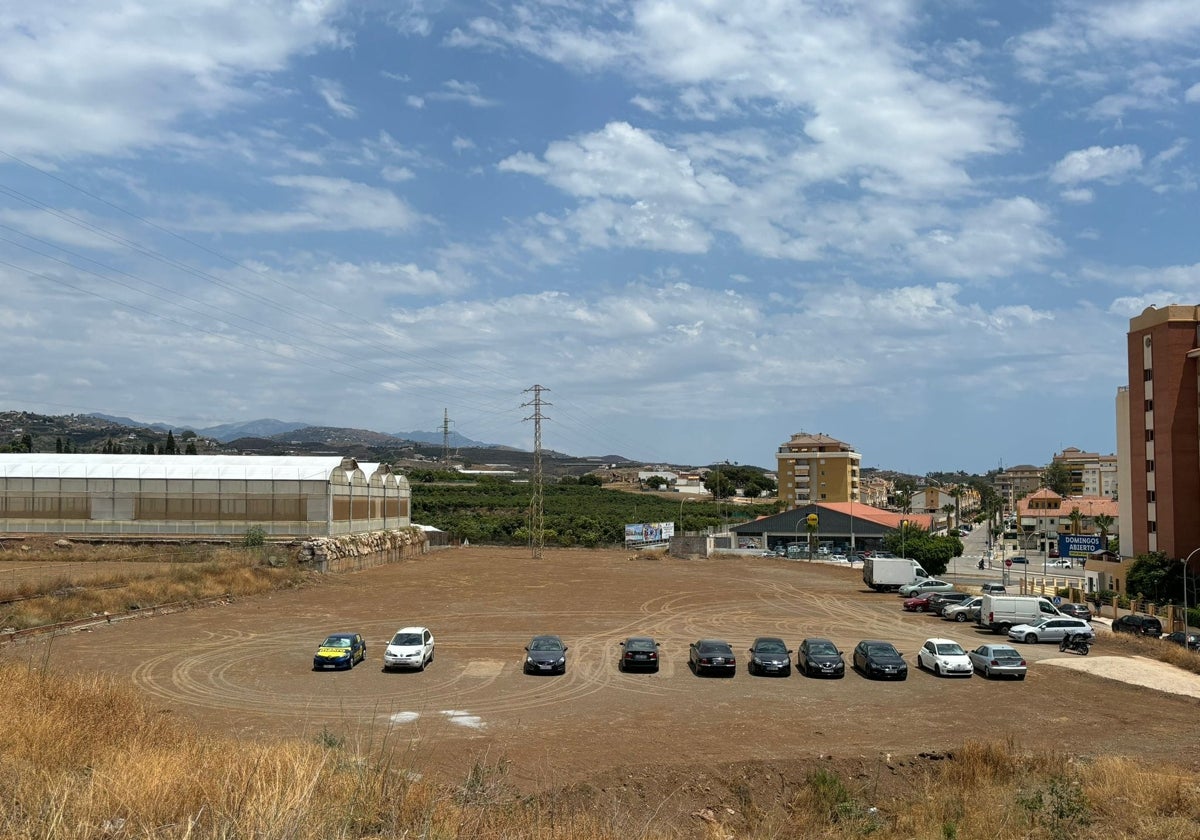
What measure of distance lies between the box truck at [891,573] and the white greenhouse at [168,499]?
138 feet

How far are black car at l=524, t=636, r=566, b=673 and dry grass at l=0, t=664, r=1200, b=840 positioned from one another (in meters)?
10.8

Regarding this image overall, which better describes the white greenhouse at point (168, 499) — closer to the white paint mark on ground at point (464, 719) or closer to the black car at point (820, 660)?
the black car at point (820, 660)

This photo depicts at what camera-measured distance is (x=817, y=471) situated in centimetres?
16375

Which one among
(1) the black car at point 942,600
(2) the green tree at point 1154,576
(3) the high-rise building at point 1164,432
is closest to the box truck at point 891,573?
(1) the black car at point 942,600

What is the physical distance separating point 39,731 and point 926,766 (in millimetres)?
17118

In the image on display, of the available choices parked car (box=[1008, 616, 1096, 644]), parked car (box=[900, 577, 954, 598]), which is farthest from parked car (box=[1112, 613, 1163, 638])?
parked car (box=[900, 577, 954, 598])

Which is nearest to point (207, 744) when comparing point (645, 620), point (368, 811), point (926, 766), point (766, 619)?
point (368, 811)

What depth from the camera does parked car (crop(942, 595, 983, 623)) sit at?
157 ft

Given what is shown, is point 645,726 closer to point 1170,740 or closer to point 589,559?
point 1170,740

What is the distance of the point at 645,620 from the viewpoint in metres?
44.6

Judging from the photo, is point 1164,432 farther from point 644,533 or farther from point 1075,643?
point 644,533

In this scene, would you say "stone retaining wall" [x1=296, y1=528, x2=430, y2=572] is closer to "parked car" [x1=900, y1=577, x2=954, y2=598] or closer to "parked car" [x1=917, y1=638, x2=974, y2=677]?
"parked car" [x1=900, y1=577, x2=954, y2=598]

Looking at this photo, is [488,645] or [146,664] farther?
[488,645]

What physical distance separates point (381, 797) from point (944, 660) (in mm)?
26207
